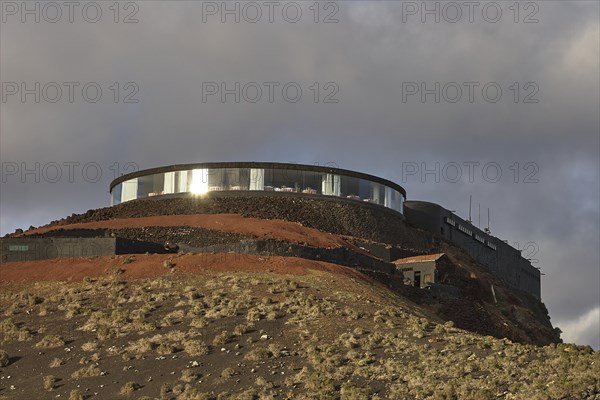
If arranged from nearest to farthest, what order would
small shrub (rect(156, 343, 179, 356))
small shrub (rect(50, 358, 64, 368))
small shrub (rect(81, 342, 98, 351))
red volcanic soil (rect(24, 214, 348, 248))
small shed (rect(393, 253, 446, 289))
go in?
small shrub (rect(50, 358, 64, 368)), small shrub (rect(156, 343, 179, 356)), small shrub (rect(81, 342, 98, 351)), red volcanic soil (rect(24, 214, 348, 248)), small shed (rect(393, 253, 446, 289))

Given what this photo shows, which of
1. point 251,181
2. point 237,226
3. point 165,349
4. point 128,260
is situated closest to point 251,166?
point 251,181

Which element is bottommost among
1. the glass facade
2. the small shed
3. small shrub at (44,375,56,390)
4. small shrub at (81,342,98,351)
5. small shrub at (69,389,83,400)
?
small shrub at (69,389,83,400)

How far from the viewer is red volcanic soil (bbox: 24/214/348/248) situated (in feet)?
220

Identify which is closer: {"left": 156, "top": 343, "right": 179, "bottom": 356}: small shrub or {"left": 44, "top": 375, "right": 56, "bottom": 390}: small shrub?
{"left": 44, "top": 375, "right": 56, "bottom": 390}: small shrub

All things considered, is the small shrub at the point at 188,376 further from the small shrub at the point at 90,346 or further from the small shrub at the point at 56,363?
the small shrub at the point at 56,363

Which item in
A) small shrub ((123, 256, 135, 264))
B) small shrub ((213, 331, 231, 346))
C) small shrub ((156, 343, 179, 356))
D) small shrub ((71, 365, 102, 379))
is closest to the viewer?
small shrub ((71, 365, 102, 379))

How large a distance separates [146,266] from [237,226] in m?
13.2

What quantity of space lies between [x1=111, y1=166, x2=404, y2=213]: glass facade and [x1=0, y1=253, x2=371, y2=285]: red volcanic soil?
22.0 meters

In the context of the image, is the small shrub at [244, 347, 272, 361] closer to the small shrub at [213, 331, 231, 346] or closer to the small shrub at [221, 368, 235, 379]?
the small shrub at [221, 368, 235, 379]

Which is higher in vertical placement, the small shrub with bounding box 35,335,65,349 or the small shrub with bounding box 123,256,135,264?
the small shrub with bounding box 123,256,135,264

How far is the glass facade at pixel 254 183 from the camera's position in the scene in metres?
80.6

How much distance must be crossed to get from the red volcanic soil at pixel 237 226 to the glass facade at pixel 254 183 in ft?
21.4

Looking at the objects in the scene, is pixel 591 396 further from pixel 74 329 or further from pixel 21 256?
pixel 21 256

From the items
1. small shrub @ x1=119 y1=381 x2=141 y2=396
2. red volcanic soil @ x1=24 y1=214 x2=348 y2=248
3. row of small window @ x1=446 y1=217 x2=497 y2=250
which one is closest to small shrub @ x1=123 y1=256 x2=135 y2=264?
red volcanic soil @ x1=24 y1=214 x2=348 y2=248
